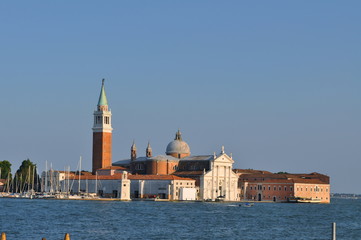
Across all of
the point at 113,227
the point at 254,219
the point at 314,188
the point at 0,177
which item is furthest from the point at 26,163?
the point at 113,227

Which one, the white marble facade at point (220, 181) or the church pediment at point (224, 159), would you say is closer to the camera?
the white marble facade at point (220, 181)

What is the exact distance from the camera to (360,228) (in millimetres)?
47500

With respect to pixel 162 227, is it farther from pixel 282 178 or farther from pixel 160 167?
pixel 282 178

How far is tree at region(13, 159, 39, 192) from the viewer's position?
339ft

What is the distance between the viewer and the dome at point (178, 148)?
106062 mm

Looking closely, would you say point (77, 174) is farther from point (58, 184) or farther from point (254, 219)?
point (254, 219)

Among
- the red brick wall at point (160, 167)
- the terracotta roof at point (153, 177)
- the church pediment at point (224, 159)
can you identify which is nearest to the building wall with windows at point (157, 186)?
the terracotta roof at point (153, 177)

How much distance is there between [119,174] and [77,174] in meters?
10.8

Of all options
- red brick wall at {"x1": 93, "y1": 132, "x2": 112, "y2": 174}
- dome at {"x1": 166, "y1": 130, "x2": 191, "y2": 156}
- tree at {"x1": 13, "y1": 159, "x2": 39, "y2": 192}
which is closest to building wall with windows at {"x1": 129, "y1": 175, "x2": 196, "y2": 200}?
red brick wall at {"x1": 93, "y1": 132, "x2": 112, "y2": 174}

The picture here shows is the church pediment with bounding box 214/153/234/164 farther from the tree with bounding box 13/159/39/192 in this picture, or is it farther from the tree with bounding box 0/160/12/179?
the tree with bounding box 0/160/12/179

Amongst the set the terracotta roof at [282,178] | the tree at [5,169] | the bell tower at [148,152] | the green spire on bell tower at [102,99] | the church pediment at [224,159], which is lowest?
the terracotta roof at [282,178]

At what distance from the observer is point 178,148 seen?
106188mm

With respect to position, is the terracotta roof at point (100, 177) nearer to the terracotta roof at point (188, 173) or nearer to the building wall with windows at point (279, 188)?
the terracotta roof at point (188, 173)

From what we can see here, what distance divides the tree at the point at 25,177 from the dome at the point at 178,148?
18300 mm
